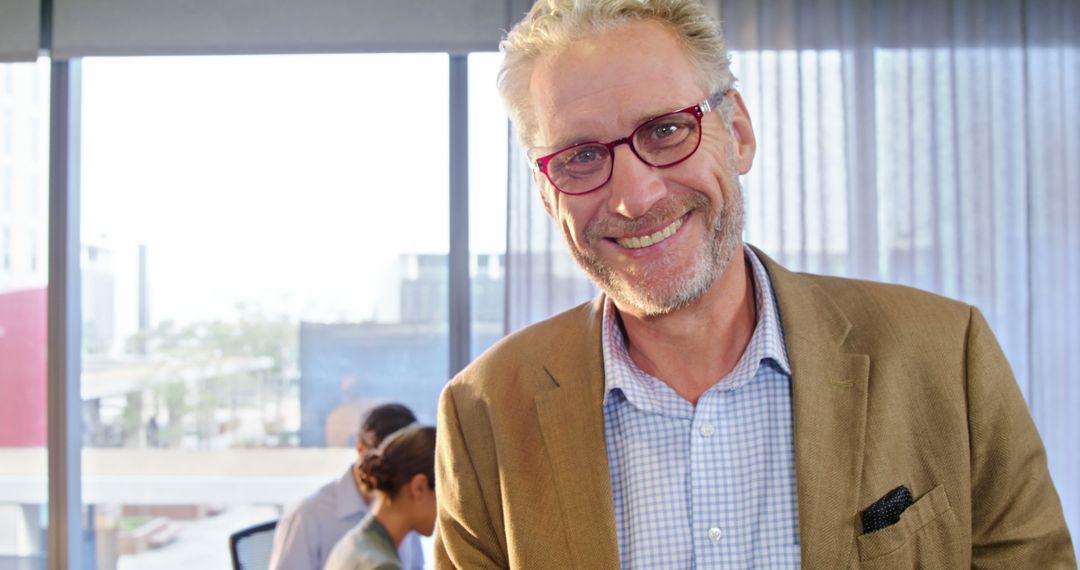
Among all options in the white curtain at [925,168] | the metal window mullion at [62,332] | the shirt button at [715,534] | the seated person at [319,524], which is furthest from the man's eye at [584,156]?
the metal window mullion at [62,332]

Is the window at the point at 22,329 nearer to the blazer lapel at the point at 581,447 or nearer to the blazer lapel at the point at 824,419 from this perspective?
the blazer lapel at the point at 581,447

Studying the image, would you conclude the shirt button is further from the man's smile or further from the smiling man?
the man's smile

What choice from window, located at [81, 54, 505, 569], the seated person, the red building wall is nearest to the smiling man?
the seated person

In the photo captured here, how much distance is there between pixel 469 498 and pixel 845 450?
1.61ft

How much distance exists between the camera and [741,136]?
1210mm

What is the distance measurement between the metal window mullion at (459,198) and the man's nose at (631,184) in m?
2.69

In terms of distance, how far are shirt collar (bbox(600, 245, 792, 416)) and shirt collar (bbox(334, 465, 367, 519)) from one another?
183 centimetres

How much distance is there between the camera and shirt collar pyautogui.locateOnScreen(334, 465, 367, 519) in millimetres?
2779

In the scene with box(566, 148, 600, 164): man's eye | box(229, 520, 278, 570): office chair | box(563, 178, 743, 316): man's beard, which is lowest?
box(229, 520, 278, 570): office chair

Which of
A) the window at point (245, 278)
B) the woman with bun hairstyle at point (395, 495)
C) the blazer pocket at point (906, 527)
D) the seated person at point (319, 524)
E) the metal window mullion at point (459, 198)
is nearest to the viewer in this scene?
the blazer pocket at point (906, 527)

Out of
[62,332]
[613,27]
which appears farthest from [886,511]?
[62,332]

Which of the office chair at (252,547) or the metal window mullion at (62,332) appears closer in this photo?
the office chair at (252,547)

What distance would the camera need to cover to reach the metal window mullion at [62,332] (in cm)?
379

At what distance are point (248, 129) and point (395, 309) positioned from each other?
1054mm
